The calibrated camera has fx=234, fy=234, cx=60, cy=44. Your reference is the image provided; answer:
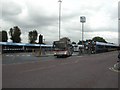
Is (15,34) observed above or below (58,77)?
above

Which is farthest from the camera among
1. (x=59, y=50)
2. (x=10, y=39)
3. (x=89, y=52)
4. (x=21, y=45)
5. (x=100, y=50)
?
(x=10, y=39)

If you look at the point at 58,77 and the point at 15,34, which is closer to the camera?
the point at 58,77

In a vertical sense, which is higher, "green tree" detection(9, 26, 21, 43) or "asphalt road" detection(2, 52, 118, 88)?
"green tree" detection(9, 26, 21, 43)

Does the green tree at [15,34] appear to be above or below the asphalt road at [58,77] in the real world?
above

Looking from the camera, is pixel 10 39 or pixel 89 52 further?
pixel 10 39

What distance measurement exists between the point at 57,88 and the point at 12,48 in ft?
229

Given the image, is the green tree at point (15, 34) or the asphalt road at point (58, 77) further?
the green tree at point (15, 34)

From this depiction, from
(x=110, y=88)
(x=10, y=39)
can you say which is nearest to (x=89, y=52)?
(x=110, y=88)

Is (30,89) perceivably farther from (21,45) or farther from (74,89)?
(21,45)

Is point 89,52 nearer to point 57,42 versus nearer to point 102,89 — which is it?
point 57,42

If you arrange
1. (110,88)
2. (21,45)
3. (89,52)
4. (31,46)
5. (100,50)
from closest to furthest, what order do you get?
1. (110,88)
2. (89,52)
3. (100,50)
4. (21,45)
5. (31,46)

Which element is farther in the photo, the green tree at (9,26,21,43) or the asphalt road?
the green tree at (9,26,21,43)

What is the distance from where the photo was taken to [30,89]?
8.98 metres

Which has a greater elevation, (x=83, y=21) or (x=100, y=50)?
(x=83, y=21)
